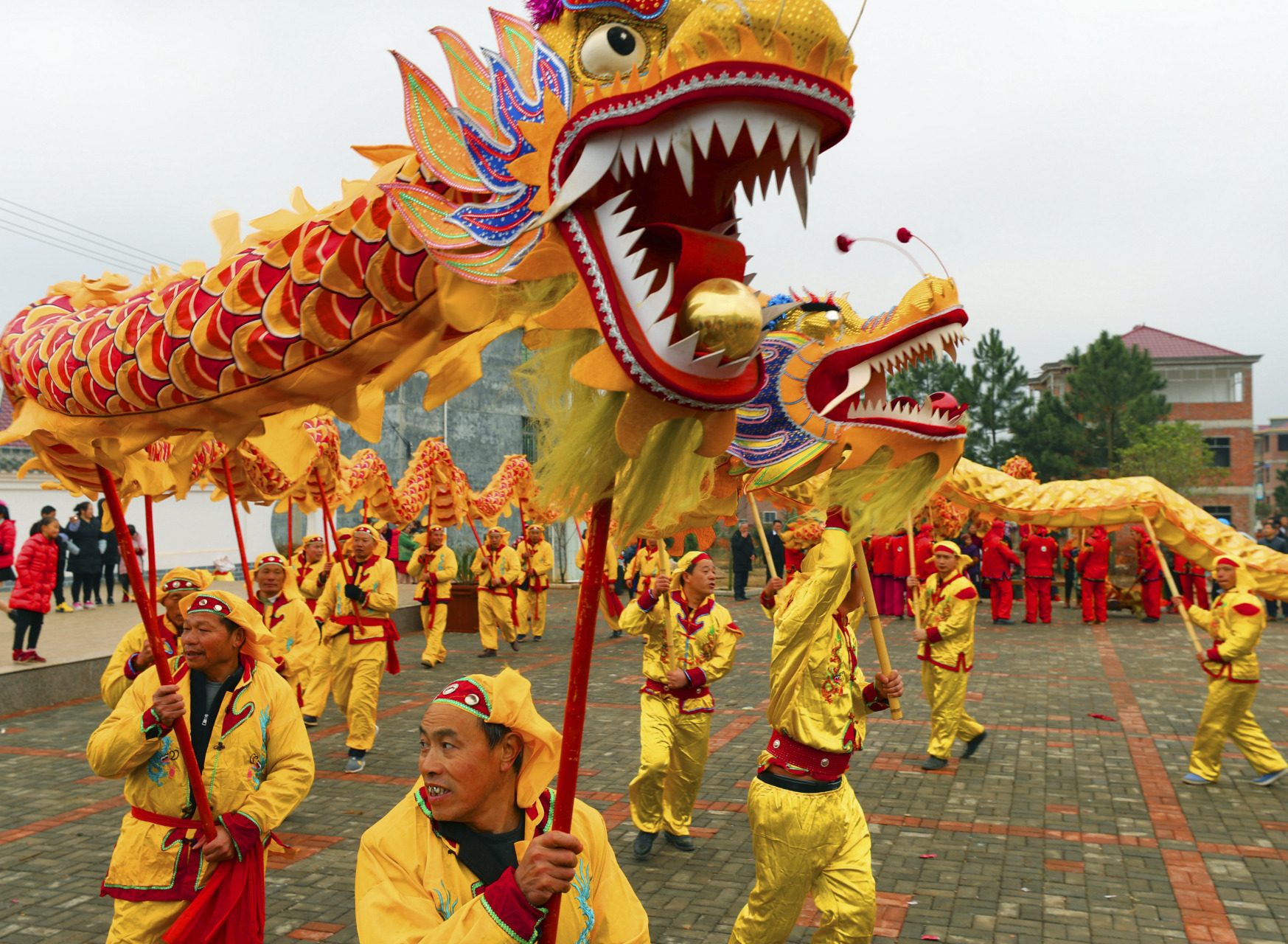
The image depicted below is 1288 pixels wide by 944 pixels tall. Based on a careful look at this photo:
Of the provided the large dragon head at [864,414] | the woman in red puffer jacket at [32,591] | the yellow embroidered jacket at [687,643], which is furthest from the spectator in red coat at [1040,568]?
the woman in red puffer jacket at [32,591]

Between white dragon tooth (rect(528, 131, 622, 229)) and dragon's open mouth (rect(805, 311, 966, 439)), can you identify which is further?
dragon's open mouth (rect(805, 311, 966, 439))

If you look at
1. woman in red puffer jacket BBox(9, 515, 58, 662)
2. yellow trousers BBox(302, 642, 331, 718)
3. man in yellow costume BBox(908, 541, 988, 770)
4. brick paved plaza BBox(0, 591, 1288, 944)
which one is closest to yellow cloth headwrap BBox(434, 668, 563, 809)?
brick paved plaza BBox(0, 591, 1288, 944)

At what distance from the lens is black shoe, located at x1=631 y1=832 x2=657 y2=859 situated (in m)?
6.12

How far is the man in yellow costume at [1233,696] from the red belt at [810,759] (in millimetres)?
5173

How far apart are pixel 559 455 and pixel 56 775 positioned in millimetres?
8170

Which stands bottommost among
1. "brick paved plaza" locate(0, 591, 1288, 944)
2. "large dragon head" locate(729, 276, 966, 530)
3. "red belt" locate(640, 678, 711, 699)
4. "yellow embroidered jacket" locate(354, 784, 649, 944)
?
"brick paved plaza" locate(0, 591, 1288, 944)

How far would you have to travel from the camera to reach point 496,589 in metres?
14.7

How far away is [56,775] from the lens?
8047 mm

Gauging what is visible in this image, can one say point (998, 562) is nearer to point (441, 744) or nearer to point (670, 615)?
point (670, 615)

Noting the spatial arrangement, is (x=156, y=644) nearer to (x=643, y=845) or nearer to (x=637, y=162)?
(x=637, y=162)

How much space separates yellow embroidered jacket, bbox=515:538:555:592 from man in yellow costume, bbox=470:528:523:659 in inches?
31.6

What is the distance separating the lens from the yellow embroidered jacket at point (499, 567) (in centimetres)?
1457

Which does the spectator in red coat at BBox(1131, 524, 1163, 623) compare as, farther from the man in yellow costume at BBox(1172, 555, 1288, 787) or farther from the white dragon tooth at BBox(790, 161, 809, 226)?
the white dragon tooth at BBox(790, 161, 809, 226)

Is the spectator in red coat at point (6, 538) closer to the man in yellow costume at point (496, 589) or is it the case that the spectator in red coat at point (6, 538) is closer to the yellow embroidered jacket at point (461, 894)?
the man in yellow costume at point (496, 589)
